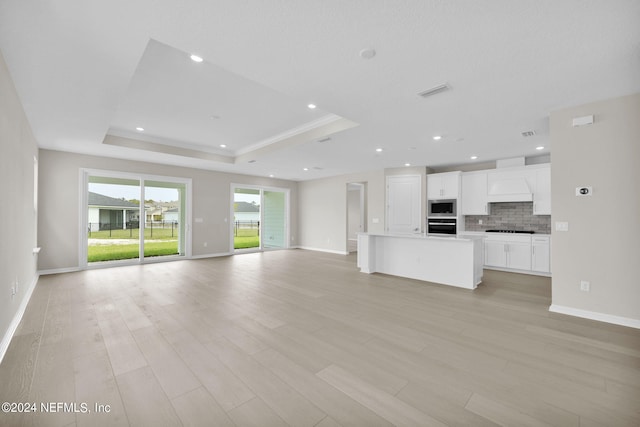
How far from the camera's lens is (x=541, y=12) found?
1870 millimetres

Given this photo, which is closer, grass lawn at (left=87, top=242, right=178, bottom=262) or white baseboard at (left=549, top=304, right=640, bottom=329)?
white baseboard at (left=549, top=304, right=640, bottom=329)

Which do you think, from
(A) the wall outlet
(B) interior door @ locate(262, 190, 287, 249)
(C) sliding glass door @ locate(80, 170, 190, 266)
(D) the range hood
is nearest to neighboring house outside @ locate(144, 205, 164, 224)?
(C) sliding glass door @ locate(80, 170, 190, 266)

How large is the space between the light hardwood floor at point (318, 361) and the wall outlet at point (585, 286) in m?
0.39

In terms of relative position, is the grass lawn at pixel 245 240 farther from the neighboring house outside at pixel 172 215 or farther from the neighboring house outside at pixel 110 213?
the neighboring house outside at pixel 110 213

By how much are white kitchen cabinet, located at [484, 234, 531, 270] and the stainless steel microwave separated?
1032mm

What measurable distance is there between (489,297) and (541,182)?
3.32 metres

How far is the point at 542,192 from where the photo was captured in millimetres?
5734

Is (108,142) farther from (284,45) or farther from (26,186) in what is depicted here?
(284,45)

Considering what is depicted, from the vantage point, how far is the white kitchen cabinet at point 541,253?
18.1 ft

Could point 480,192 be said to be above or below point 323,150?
below

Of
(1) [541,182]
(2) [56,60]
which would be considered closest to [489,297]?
(1) [541,182]

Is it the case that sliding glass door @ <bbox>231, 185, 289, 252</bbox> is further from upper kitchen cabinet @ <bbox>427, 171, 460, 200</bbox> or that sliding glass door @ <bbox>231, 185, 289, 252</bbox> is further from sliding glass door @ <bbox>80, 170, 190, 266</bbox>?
upper kitchen cabinet @ <bbox>427, 171, 460, 200</bbox>

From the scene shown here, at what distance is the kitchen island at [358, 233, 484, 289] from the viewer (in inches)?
181

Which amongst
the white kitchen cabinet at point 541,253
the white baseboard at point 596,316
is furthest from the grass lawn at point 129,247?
the white kitchen cabinet at point 541,253
